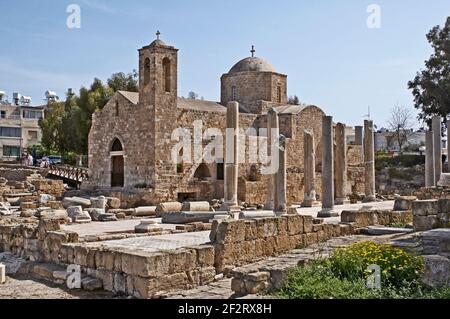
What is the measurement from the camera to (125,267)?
325 inches

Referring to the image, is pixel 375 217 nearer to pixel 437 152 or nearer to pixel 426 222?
pixel 426 222

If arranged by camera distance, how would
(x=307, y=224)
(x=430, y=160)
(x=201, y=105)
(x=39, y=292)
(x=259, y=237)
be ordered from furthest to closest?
(x=201, y=105) < (x=430, y=160) < (x=307, y=224) < (x=259, y=237) < (x=39, y=292)

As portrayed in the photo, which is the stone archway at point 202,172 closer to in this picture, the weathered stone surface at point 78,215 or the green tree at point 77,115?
the weathered stone surface at point 78,215

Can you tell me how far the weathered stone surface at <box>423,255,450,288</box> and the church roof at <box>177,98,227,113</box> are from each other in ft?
84.5

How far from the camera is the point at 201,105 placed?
3425 cm

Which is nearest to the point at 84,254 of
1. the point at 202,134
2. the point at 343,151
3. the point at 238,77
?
the point at 343,151

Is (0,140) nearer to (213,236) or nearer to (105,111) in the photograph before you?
(105,111)

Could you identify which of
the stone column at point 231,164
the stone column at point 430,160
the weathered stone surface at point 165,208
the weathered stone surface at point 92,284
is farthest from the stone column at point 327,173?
the weathered stone surface at point 92,284

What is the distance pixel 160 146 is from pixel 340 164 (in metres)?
9.56

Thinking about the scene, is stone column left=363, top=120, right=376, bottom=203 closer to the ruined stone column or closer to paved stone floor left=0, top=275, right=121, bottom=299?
the ruined stone column

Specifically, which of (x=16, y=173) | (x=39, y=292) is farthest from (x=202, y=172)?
(x=39, y=292)

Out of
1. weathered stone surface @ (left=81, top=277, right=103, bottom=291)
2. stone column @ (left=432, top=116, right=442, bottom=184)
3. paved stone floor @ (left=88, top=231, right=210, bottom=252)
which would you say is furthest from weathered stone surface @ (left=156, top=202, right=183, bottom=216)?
stone column @ (left=432, top=116, right=442, bottom=184)

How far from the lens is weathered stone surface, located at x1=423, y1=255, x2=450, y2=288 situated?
655 cm
